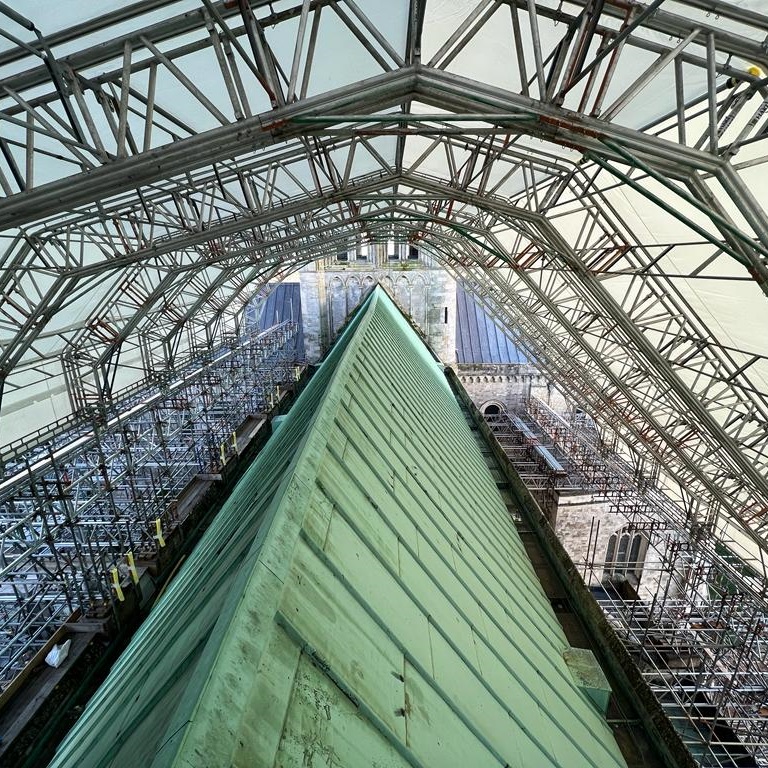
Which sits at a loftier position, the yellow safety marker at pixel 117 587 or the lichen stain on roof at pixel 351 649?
the lichen stain on roof at pixel 351 649

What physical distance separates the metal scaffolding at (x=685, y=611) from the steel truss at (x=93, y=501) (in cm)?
1048

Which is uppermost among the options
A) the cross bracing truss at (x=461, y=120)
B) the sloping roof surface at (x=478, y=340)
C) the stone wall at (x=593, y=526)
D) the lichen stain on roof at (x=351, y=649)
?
the cross bracing truss at (x=461, y=120)

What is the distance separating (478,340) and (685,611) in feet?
62.2

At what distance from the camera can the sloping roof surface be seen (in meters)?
29.0

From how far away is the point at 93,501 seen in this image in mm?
10695

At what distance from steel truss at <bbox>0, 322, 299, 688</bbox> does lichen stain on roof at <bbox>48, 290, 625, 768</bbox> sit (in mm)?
6348

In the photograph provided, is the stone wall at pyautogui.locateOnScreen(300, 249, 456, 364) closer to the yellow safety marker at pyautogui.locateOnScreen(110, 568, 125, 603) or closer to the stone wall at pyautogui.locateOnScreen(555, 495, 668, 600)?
the stone wall at pyautogui.locateOnScreen(555, 495, 668, 600)

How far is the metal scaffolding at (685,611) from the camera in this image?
345 inches

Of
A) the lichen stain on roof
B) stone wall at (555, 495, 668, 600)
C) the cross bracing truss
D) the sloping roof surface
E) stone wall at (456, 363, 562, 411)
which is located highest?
the cross bracing truss

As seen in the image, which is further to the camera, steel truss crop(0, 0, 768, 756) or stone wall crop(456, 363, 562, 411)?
stone wall crop(456, 363, 562, 411)

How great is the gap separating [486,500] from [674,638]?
932cm

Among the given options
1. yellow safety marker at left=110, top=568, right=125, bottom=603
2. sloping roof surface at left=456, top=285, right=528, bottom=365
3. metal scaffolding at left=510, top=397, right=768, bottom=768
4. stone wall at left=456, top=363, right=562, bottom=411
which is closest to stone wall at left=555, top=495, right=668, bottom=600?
metal scaffolding at left=510, top=397, right=768, bottom=768

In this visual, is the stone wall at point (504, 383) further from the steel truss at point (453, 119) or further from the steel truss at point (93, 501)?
the steel truss at point (453, 119)

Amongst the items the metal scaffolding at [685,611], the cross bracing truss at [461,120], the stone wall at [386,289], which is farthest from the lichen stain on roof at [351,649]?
the stone wall at [386,289]
